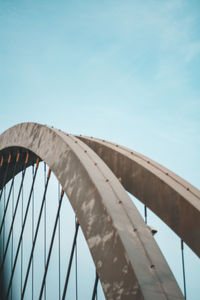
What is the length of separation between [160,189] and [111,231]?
351 centimetres

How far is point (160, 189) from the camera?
8883 millimetres

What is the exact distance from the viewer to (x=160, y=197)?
8.91 metres

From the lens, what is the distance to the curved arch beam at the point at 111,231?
16.1 feet

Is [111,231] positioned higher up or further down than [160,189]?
further down

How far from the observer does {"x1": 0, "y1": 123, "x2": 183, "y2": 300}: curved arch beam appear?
4895 mm

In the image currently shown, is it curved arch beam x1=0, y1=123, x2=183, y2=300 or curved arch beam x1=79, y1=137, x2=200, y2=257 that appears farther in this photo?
curved arch beam x1=79, y1=137, x2=200, y2=257

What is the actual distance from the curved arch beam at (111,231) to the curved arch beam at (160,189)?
1.83 metres

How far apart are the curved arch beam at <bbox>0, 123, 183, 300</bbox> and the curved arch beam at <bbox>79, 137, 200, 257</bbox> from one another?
6.00 ft

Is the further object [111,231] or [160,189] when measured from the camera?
[160,189]

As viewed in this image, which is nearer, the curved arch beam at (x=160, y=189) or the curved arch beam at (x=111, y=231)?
the curved arch beam at (x=111, y=231)

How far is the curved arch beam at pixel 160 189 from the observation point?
8203mm

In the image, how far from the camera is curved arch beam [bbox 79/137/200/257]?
8.20 metres

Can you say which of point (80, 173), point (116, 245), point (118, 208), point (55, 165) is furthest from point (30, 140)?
point (116, 245)

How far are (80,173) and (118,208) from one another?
4.69 feet
